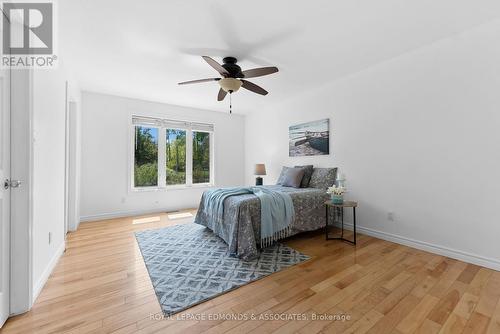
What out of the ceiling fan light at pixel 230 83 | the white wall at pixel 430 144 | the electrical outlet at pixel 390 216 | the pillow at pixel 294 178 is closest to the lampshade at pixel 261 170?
the pillow at pixel 294 178

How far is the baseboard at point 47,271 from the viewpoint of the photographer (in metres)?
1.76

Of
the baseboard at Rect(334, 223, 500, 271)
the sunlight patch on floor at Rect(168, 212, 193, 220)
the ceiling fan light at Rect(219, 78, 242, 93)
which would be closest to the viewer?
the baseboard at Rect(334, 223, 500, 271)

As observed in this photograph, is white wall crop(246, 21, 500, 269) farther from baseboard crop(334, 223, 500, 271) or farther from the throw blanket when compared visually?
the throw blanket

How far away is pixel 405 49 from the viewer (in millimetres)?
2703

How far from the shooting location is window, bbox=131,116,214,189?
15.3 feet

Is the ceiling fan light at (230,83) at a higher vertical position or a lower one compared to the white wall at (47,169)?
higher

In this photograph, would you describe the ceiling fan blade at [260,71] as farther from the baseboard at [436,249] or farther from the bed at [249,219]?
the baseboard at [436,249]

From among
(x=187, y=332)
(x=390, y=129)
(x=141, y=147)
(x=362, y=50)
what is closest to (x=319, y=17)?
(x=362, y=50)

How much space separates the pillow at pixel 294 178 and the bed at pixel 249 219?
450mm

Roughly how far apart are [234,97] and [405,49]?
116 inches

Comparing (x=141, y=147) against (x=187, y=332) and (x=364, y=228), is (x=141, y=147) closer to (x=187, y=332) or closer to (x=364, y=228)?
(x=187, y=332)

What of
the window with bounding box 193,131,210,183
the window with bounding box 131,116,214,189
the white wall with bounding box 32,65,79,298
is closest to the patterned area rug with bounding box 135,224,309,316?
the white wall with bounding box 32,65,79,298

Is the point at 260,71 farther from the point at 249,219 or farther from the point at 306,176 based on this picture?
the point at 306,176

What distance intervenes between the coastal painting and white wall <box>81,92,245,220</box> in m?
2.58
